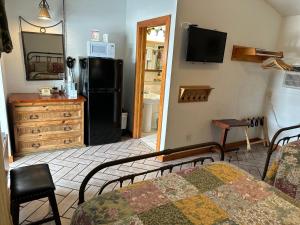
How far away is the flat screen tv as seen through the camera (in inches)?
117

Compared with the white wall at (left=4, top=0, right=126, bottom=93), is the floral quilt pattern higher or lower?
lower

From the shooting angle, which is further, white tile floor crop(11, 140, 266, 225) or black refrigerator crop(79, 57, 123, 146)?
black refrigerator crop(79, 57, 123, 146)

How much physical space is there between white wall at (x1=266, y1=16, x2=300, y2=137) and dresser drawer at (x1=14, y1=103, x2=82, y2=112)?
12.0 ft

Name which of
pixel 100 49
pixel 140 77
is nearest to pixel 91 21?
pixel 100 49

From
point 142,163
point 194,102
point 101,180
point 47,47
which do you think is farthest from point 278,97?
point 47,47

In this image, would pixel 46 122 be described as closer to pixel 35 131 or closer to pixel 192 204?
pixel 35 131

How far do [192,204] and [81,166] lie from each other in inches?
→ 83.1

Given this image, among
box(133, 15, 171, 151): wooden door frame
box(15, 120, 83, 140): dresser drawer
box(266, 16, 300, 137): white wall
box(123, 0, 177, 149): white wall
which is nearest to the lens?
box(123, 0, 177, 149): white wall

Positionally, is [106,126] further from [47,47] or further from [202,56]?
[202,56]

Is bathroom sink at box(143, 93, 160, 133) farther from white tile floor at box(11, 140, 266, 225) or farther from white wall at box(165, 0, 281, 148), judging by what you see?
white wall at box(165, 0, 281, 148)

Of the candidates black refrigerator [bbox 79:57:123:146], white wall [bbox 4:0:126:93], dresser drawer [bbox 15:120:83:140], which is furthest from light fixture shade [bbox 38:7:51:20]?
dresser drawer [bbox 15:120:83:140]

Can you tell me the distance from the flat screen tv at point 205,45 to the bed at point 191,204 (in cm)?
195

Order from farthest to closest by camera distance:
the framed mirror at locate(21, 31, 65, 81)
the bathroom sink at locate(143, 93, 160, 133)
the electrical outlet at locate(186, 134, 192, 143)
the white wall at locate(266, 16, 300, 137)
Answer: the bathroom sink at locate(143, 93, 160, 133) → the white wall at locate(266, 16, 300, 137) → the electrical outlet at locate(186, 134, 192, 143) → the framed mirror at locate(21, 31, 65, 81)

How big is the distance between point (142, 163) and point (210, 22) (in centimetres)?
231
